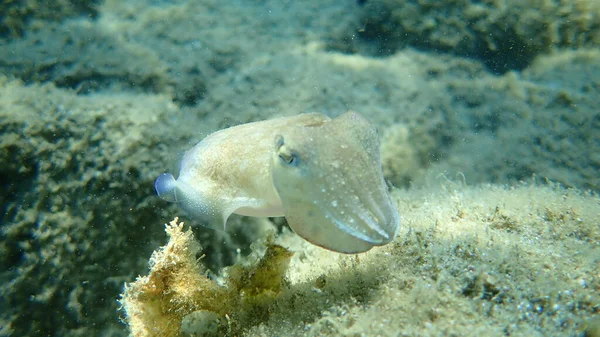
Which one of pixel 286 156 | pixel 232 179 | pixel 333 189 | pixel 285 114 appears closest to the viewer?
pixel 333 189

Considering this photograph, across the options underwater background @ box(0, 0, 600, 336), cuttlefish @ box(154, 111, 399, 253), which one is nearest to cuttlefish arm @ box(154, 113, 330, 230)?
cuttlefish @ box(154, 111, 399, 253)

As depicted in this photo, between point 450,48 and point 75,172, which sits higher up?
point 450,48

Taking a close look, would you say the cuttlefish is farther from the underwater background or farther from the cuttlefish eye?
the underwater background

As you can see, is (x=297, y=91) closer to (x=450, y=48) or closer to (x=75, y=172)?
(x=450, y=48)

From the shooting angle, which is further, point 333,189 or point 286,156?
point 286,156

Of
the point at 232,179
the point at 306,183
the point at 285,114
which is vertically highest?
the point at 306,183

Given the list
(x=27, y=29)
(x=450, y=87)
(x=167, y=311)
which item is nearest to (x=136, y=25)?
(x=27, y=29)

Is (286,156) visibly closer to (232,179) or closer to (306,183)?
(306,183)

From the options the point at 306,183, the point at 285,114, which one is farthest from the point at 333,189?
→ the point at 285,114
